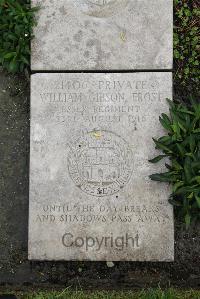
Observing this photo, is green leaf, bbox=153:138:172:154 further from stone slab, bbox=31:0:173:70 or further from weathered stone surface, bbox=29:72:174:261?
stone slab, bbox=31:0:173:70

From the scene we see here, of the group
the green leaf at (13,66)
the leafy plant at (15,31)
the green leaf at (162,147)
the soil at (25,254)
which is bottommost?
the soil at (25,254)

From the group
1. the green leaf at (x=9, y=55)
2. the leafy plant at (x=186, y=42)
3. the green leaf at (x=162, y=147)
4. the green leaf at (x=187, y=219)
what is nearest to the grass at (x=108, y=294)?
the green leaf at (x=187, y=219)

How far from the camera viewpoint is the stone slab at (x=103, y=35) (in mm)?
3973

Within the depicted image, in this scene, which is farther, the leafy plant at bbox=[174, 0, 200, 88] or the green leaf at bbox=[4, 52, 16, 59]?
the leafy plant at bbox=[174, 0, 200, 88]

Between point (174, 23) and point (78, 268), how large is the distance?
235cm

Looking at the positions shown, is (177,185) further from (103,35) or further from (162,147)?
(103,35)

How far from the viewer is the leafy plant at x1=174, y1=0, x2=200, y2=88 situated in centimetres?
424

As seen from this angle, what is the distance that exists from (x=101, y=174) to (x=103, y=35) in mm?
1182

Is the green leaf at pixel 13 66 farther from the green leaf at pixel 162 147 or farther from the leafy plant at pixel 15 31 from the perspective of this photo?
the green leaf at pixel 162 147

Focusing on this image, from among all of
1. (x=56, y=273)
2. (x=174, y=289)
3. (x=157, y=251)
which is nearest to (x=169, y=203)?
(x=157, y=251)

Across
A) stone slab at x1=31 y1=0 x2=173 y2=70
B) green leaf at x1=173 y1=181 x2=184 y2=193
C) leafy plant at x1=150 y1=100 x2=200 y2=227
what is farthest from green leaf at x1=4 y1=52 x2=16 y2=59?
green leaf at x1=173 y1=181 x2=184 y2=193

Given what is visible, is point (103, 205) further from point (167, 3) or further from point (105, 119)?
point (167, 3)

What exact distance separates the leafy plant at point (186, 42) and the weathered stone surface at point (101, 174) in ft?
1.28

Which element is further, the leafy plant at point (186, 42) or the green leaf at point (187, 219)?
the leafy plant at point (186, 42)
